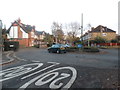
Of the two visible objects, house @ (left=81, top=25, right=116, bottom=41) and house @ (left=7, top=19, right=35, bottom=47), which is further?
house @ (left=81, top=25, right=116, bottom=41)

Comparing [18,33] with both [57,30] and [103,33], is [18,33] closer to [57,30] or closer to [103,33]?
[57,30]

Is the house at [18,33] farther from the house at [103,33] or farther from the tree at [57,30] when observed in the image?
the house at [103,33]

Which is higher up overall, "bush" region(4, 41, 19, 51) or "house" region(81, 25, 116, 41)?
"house" region(81, 25, 116, 41)

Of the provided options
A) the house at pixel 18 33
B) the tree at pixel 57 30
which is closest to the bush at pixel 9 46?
the house at pixel 18 33

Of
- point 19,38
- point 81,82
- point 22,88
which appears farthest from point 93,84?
point 19,38

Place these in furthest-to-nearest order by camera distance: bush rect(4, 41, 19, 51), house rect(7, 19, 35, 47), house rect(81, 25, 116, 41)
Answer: house rect(81, 25, 116, 41)
house rect(7, 19, 35, 47)
bush rect(4, 41, 19, 51)

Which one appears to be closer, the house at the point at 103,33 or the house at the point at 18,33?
the house at the point at 18,33

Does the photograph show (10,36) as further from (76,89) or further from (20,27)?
(76,89)

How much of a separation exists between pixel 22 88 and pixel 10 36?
2008 inches

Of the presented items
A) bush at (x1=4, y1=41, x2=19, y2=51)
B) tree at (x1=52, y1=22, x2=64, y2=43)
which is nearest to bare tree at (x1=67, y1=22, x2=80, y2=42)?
tree at (x1=52, y1=22, x2=64, y2=43)

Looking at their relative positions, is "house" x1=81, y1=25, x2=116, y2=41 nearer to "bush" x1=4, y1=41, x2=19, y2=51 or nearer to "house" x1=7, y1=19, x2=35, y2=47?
"house" x1=7, y1=19, x2=35, y2=47

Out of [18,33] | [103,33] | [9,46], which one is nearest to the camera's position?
[9,46]

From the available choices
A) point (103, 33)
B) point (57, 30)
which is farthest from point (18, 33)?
point (103, 33)

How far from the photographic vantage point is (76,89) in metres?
5.31
